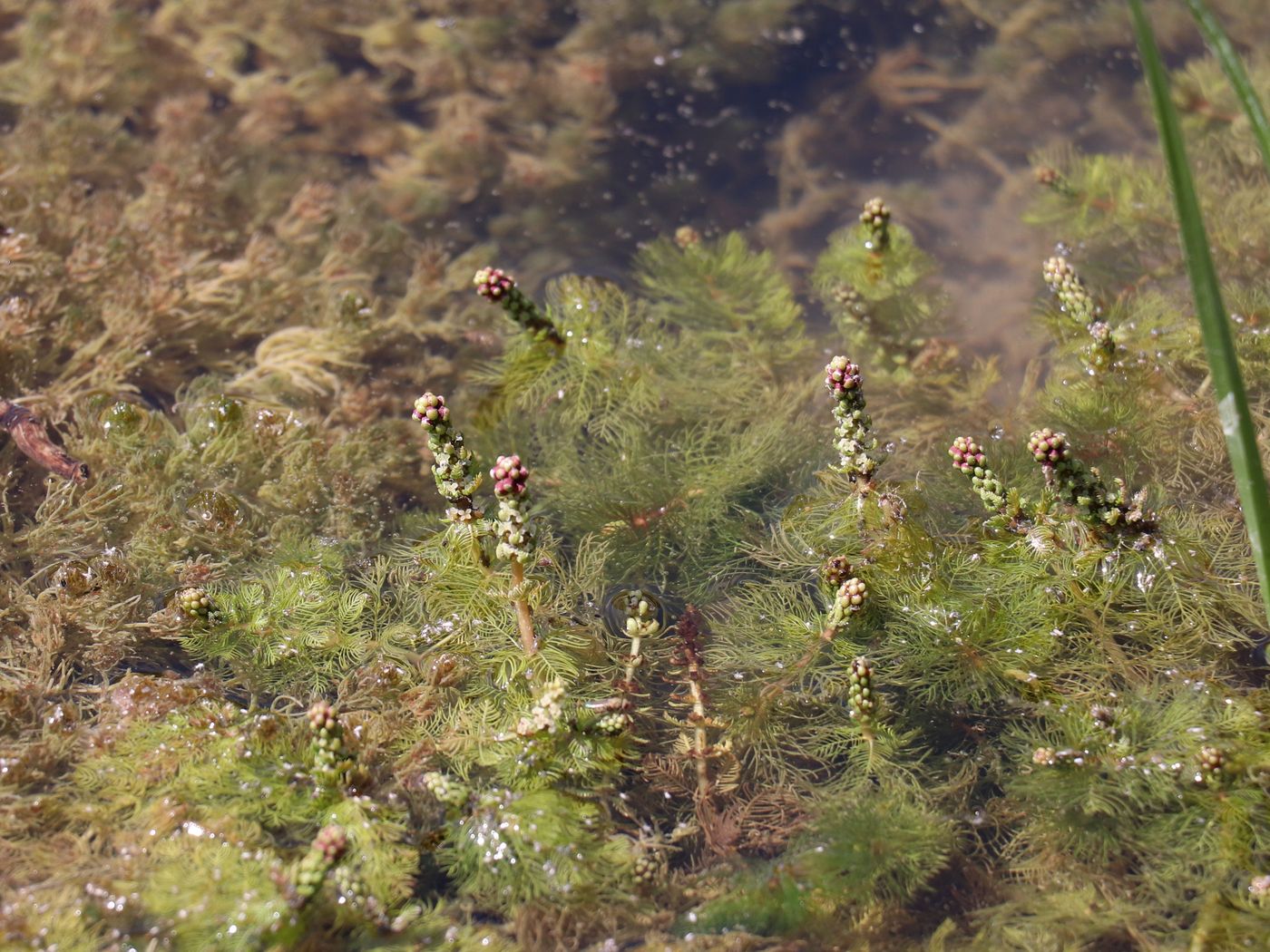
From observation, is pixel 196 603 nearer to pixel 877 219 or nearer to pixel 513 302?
pixel 513 302

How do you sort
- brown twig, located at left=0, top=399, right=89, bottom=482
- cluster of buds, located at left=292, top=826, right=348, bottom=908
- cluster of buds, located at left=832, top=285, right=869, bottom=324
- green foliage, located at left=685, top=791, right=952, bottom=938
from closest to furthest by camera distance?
1. cluster of buds, located at left=292, top=826, right=348, bottom=908
2. green foliage, located at left=685, top=791, right=952, bottom=938
3. brown twig, located at left=0, top=399, right=89, bottom=482
4. cluster of buds, located at left=832, top=285, right=869, bottom=324

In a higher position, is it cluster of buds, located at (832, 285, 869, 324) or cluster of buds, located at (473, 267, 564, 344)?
cluster of buds, located at (473, 267, 564, 344)

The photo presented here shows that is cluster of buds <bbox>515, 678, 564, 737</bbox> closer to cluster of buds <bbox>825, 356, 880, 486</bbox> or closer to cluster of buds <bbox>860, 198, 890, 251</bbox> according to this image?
cluster of buds <bbox>825, 356, 880, 486</bbox>

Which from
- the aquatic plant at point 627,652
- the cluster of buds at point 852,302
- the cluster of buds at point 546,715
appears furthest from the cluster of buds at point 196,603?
the cluster of buds at point 852,302

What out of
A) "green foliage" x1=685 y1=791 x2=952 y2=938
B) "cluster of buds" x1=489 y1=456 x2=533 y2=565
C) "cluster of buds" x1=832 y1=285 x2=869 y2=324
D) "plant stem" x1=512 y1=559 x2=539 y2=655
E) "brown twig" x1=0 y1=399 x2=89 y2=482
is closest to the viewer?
"cluster of buds" x1=489 y1=456 x2=533 y2=565

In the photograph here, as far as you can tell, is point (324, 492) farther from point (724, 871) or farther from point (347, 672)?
point (724, 871)

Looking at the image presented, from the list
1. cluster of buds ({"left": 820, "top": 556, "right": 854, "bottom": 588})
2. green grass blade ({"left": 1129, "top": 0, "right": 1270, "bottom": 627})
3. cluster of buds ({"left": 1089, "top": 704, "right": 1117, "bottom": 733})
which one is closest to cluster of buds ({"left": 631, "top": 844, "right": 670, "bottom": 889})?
cluster of buds ({"left": 820, "top": 556, "right": 854, "bottom": 588})

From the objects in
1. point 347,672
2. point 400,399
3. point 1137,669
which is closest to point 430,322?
point 400,399

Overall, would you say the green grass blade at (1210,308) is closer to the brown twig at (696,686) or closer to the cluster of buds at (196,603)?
the brown twig at (696,686)
